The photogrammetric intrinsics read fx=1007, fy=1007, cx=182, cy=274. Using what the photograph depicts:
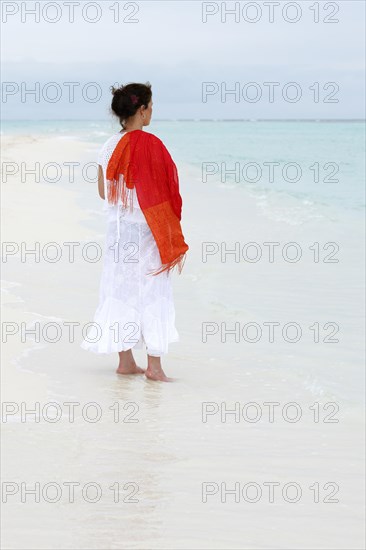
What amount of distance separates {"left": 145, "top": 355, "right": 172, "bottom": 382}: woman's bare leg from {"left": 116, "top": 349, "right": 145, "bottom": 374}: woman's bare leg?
12cm

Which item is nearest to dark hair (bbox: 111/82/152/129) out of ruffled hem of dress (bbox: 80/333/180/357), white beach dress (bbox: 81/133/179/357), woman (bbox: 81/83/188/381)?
Result: woman (bbox: 81/83/188/381)

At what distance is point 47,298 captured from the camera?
295 inches

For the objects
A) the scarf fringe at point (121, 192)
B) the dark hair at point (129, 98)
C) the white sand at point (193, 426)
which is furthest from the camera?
the scarf fringe at point (121, 192)

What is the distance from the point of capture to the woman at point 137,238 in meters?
5.36

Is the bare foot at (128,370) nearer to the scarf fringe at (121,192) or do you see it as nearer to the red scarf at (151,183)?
the red scarf at (151,183)


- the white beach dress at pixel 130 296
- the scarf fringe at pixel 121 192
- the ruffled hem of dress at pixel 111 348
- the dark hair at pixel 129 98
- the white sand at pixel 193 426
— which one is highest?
the dark hair at pixel 129 98

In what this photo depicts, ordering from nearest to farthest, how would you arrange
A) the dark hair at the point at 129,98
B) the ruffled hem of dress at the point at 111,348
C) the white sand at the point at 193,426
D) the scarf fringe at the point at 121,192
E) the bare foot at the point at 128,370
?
the white sand at the point at 193,426
the dark hair at the point at 129,98
the scarf fringe at the point at 121,192
the ruffled hem of dress at the point at 111,348
the bare foot at the point at 128,370

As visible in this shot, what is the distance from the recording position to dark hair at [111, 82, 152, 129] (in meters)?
5.29

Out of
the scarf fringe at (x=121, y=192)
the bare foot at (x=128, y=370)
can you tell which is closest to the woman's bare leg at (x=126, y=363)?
the bare foot at (x=128, y=370)

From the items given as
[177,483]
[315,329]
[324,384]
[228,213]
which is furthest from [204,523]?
[228,213]

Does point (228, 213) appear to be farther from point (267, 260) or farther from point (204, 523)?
point (204, 523)

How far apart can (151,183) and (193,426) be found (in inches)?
54.5

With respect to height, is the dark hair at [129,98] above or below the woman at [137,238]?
above

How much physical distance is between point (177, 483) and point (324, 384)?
1879 mm
